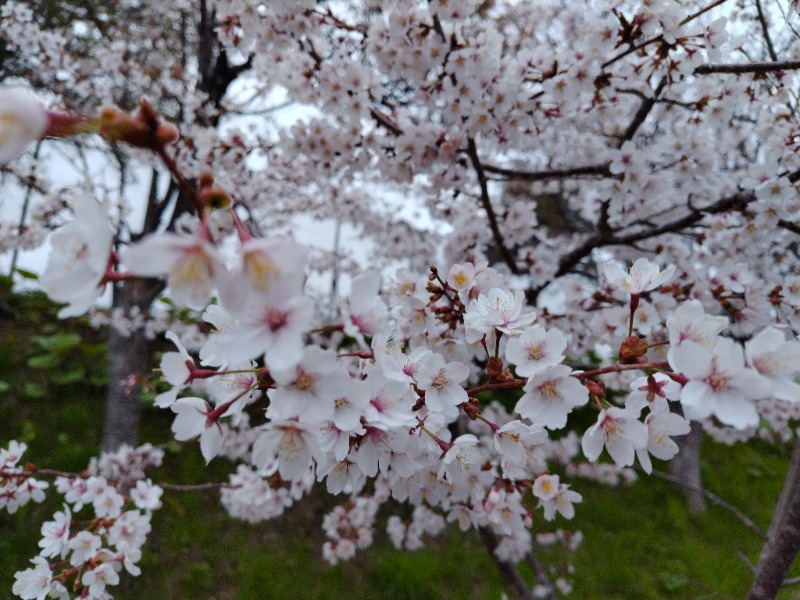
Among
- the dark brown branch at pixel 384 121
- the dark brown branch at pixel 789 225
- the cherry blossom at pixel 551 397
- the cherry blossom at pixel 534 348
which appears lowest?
the cherry blossom at pixel 551 397

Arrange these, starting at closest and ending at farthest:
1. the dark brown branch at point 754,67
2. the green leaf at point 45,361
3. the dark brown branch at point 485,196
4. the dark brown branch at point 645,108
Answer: the dark brown branch at point 754,67, the dark brown branch at point 645,108, the dark brown branch at point 485,196, the green leaf at point 45,361

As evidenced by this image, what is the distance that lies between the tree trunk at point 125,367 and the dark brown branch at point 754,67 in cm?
361

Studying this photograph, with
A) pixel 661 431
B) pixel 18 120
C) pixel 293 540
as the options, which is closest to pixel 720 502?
pixel 661 431

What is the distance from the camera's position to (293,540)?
138 inches

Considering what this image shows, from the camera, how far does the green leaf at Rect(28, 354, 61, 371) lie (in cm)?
434

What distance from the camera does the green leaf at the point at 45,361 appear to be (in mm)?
4340

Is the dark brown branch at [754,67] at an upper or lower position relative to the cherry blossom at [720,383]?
upper

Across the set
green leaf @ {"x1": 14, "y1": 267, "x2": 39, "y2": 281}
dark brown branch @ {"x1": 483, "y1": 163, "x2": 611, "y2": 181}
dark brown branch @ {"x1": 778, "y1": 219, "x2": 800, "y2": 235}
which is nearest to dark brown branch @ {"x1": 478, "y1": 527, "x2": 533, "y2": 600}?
dark brown branch @ {"x1": 483, "y1": 163, "x2": 611, "y2": 181}

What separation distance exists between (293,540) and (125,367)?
1.84 meters

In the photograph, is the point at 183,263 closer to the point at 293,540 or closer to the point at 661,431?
the point at 661,431

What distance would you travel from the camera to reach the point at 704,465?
571 cm

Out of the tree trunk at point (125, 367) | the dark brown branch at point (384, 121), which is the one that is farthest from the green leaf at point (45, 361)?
the dark brown branch at point (384, 121)

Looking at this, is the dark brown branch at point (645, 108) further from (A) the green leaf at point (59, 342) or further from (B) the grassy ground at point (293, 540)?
(A) the green leaf at point (59, 342)

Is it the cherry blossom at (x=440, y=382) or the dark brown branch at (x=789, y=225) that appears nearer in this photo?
the cherry blossom at (x=440, y=382)
